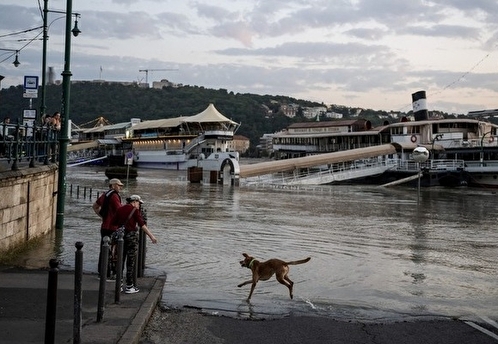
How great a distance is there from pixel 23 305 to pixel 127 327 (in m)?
1.66

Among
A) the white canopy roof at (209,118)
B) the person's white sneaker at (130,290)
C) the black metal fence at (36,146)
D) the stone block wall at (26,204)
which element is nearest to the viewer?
the person's white sneaker at (130,290)

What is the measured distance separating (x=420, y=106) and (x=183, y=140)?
38984mm

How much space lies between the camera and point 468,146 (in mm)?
55531

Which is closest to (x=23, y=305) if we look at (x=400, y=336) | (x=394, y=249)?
(x=400, y=336)

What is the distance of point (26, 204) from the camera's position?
12.3m

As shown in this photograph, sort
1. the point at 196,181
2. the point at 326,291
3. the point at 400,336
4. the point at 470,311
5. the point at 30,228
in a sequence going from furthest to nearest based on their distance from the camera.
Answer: the point at 196,181
the point at 30,228
the point at 326,291
the point at 470,311
the point at 400,336

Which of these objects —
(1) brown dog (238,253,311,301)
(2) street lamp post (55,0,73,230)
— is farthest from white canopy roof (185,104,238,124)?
(1) brown dog (238,253,311,301)

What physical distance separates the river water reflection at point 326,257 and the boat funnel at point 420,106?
143 feet

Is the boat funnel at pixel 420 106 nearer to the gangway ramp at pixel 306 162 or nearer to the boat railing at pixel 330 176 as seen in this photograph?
the gangway ramp at pixel 306 162

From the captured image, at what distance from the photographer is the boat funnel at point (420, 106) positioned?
6738 cm

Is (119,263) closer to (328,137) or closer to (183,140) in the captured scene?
(328,137)

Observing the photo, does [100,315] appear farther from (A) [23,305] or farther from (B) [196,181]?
(B) [196,181]

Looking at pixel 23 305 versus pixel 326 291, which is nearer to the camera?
pixel 23 305

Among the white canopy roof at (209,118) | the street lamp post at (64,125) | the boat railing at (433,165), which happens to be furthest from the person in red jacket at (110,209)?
the white canopy roof at (209,118)
